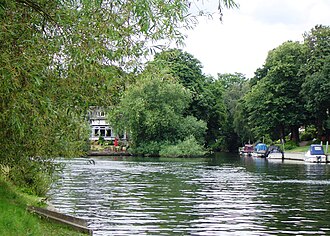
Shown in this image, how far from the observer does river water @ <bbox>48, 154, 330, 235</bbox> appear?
18.7 m

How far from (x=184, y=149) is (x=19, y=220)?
68412 millimetres

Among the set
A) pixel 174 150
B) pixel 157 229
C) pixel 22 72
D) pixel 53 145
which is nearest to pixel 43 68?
pixel 22 72

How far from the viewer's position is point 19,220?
484 inches

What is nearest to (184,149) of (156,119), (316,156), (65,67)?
(156,119)

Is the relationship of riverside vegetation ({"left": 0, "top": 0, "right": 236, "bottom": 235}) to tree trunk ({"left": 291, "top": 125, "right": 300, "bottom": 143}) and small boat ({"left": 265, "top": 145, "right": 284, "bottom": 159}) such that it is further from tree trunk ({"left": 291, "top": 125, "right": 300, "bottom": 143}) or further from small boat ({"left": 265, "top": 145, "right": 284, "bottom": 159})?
tree trunk ({"left": 291, "top": 125, "right": 300, "bottom": 143})

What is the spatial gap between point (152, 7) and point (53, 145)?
5.84 meters

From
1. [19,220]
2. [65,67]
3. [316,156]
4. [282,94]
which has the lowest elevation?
[19,220]

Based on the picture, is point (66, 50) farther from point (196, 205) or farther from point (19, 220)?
point (196, 205)

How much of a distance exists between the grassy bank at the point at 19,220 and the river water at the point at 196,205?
5.76 ft

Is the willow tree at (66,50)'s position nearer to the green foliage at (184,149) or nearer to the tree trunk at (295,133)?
the green foliage at (184,149)

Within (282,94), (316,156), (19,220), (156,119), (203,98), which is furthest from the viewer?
(203,98)

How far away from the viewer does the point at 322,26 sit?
85438 mm

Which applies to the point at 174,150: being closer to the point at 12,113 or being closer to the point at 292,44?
the point at 292,44

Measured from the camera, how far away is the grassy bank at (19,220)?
11.6m
